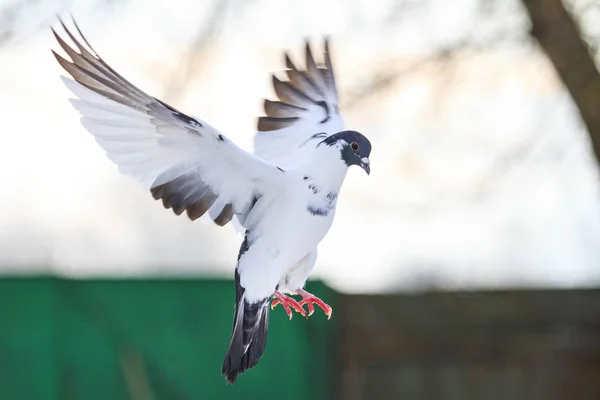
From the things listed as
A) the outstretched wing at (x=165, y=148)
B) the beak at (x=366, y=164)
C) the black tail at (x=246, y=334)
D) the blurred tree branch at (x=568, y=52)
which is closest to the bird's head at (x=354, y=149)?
the beak at (x=366, y=164)

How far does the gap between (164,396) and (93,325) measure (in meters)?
0.58

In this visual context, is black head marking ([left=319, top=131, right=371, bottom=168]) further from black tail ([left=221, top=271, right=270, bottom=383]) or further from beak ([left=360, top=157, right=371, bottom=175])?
black tail ([left=221, top=271, right=270, bottom=383])

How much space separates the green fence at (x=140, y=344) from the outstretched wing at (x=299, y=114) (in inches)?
107

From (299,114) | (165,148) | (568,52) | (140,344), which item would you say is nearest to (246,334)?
(165,148)

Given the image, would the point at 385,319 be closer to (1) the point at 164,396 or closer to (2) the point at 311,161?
(1) the point at 164,396

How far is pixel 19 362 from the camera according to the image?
5.55m

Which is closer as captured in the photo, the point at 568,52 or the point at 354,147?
the point at 354,147

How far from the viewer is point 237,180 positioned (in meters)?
1.79

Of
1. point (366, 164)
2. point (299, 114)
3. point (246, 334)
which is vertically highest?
point (299, 114)

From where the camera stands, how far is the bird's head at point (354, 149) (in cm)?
162

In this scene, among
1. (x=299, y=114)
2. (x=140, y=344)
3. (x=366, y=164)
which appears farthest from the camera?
(x=140, y=344)

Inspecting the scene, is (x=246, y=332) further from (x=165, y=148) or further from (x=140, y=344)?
(x=140, y=344)

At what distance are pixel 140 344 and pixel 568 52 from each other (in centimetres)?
279

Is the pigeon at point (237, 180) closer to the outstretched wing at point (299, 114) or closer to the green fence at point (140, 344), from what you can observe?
the outstretched wing at point (299, 114)
